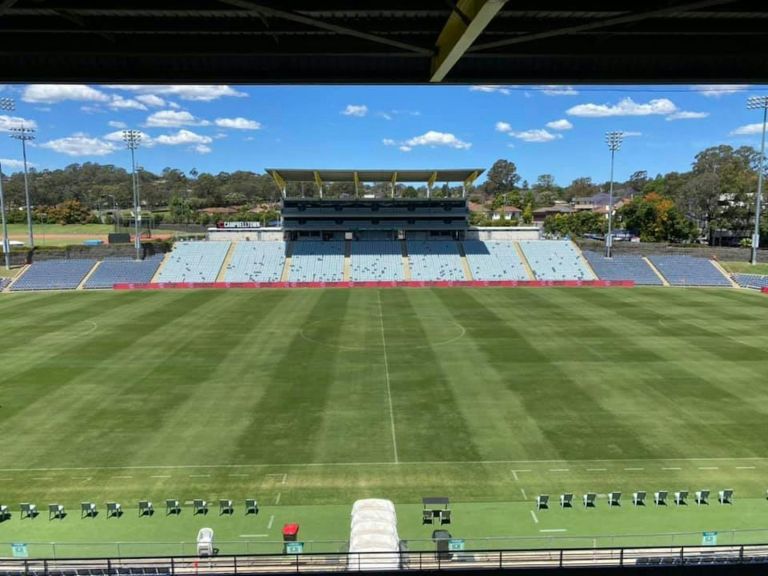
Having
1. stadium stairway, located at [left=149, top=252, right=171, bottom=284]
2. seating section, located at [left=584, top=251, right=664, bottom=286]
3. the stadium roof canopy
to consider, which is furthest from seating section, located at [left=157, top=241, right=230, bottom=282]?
the stadium roof canopy

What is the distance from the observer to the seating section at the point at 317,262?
70.9 meters

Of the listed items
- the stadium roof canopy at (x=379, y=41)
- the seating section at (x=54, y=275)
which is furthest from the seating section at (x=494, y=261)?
the stadium roof canopy at (x=379, y=41)

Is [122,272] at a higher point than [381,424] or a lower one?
higher

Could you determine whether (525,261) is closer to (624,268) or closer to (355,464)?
(624,268)

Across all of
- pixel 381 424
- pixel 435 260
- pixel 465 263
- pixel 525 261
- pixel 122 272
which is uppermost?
pixel 435 260

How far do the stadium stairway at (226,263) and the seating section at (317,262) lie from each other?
8.68m

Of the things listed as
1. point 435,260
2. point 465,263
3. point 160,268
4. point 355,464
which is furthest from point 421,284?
point 355,464

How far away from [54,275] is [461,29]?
7343cm

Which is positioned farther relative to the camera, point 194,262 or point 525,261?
point 525,261

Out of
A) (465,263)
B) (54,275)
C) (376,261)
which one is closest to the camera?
(54,275)

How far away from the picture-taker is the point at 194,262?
7362 cm

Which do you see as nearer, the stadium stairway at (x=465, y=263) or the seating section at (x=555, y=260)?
the seating section at (x=555, y=260)

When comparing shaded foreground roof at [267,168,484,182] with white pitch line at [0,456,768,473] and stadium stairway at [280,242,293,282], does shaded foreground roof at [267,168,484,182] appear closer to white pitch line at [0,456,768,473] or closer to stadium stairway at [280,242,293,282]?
stadium stairway at [280,242,293,282]

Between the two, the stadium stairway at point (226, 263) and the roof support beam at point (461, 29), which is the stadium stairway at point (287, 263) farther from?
the roof support beam at point (461, 29)
